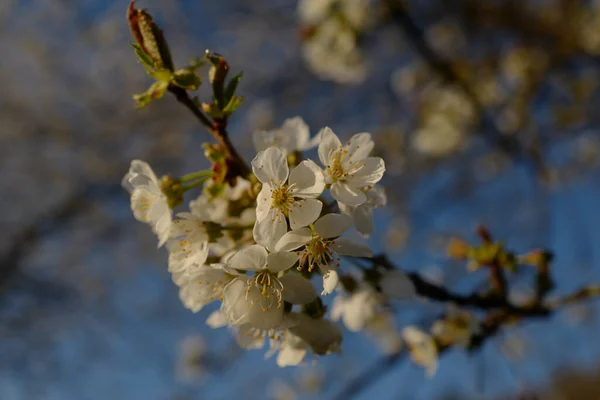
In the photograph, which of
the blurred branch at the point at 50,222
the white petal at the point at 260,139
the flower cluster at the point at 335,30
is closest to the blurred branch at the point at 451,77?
the flower cluster at the point at 335,30

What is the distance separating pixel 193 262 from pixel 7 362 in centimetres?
851

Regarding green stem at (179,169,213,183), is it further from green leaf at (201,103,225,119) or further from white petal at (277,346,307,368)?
white petal at (277,346,307,368)

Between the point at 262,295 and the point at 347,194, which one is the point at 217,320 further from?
the point at 347,194

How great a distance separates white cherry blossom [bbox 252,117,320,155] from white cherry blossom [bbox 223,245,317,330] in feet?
1.16

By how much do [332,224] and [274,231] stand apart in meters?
0.11

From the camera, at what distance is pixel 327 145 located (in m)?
0.94

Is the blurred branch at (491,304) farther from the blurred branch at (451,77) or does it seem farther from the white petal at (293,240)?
the blurred branch at (451,77)

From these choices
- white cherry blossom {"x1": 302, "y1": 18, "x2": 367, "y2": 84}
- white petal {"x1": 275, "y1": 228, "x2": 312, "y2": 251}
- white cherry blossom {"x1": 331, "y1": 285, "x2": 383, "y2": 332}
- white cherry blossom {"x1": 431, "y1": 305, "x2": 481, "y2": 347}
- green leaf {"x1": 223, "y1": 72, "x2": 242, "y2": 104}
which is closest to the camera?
white petal {"x1": 275, "y1": 228, "x2": 312, "y2": 251}

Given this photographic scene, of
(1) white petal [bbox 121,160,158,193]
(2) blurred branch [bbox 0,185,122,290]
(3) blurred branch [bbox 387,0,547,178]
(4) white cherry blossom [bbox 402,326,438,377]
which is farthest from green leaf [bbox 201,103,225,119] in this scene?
(2) blurred branch [bbox 0,185,122,290]

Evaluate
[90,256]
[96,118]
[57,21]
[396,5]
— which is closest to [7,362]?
[90,256]

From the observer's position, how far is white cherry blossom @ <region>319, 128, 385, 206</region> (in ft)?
2.94

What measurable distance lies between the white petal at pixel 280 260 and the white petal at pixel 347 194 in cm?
14

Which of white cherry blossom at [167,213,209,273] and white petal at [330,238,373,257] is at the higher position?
white cherry blossom at [167,213,209,273]

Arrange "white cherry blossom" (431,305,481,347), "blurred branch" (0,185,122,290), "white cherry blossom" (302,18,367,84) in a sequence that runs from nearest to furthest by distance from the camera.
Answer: "white cherry blossom" (431,305,481,347) → "white cherry blossom" (302,18,367,84) → "blurred branch" (0,185,122,290)
